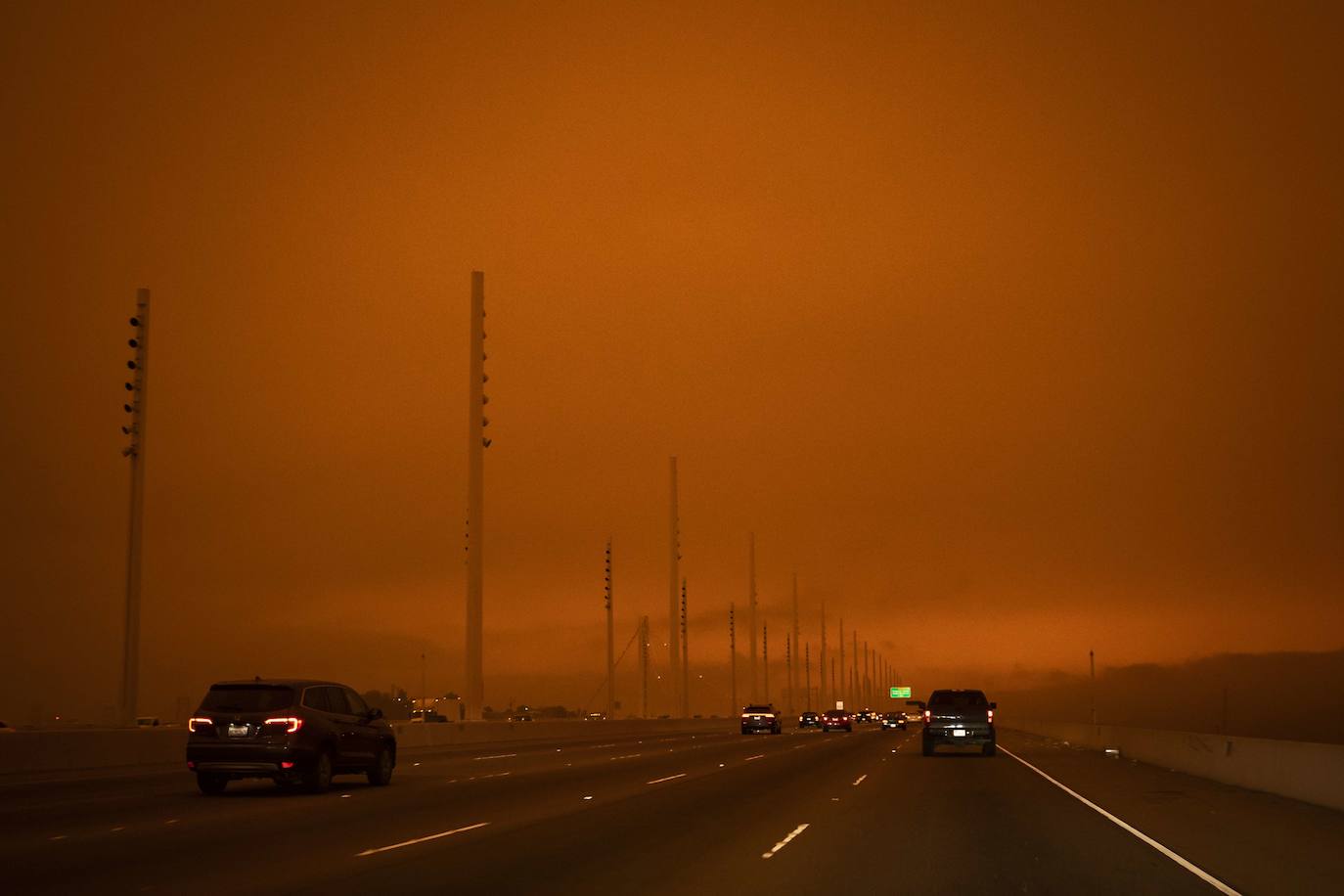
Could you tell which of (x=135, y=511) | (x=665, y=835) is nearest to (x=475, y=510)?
(x=135, y=511)

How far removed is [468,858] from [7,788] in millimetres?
14327

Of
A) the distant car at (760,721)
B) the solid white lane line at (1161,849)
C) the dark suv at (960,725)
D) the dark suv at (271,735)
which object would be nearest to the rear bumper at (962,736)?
the dark suv at (960,725)

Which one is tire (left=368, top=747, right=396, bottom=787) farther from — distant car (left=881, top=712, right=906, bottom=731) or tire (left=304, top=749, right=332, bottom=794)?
distant car (left=881, top=712, right=906, bottom=731)

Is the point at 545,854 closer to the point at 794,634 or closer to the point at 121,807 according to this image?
the point at 121,807

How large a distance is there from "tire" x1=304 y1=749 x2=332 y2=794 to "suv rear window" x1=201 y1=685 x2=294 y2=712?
121cm

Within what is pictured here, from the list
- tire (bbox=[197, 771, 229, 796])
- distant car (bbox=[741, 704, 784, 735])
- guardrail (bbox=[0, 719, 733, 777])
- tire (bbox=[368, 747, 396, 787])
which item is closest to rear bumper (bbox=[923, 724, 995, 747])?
guardrail (bbox=[0, 719, 733, 777])

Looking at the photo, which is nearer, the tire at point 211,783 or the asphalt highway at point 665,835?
the asphalt highway at point 665,835

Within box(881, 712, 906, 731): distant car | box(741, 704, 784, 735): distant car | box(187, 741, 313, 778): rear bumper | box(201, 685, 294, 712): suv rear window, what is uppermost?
box(201, 685, 294, 712): suv rear window

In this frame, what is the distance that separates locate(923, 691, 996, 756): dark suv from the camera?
41375mm

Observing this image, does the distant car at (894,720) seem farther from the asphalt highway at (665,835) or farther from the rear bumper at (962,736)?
the asphalt highway at (665,835)

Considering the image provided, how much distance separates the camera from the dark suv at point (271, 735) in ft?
78.4

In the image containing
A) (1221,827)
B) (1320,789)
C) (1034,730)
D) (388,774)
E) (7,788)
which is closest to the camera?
(1221,827)

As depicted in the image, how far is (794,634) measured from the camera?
142250 millimetres

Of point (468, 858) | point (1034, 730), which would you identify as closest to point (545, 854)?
point (468, 858)
